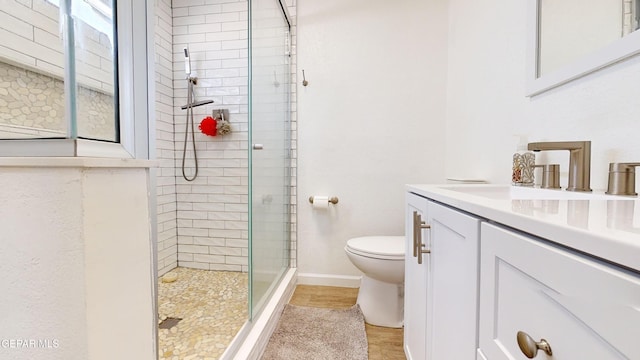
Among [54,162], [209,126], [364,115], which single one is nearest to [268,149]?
[209,126]

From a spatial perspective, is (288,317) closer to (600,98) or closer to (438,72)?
(600,98)

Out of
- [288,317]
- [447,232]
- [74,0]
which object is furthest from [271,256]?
[74,0]

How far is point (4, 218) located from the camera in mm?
488

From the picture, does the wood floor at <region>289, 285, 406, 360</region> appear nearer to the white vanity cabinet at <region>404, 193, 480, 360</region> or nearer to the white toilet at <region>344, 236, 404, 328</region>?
the white toilet at <region>344, 236, 404, 328</region>

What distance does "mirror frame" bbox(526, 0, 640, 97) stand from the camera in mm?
676

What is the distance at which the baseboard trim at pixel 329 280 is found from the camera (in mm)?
2004

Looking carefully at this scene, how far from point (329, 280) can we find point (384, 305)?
57 cm

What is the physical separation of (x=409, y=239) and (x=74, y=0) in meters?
1.22

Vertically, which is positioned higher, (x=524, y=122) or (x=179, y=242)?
(x=524, y=122)

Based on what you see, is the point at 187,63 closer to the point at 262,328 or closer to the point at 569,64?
the point at 262,328

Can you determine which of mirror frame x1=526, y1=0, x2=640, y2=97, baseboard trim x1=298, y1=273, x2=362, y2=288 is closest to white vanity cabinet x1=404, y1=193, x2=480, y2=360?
mirror frame x1=526, y1=0, x2=640, y2=97

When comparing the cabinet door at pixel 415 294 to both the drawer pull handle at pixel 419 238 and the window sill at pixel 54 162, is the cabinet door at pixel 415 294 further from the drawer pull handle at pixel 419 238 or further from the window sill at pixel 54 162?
the window sill at pixel 54 162

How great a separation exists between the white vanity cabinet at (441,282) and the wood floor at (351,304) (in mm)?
231

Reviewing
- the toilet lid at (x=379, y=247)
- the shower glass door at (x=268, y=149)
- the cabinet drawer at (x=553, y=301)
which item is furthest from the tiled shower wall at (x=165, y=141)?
the cabinet drawer at (x=553, y=301)
